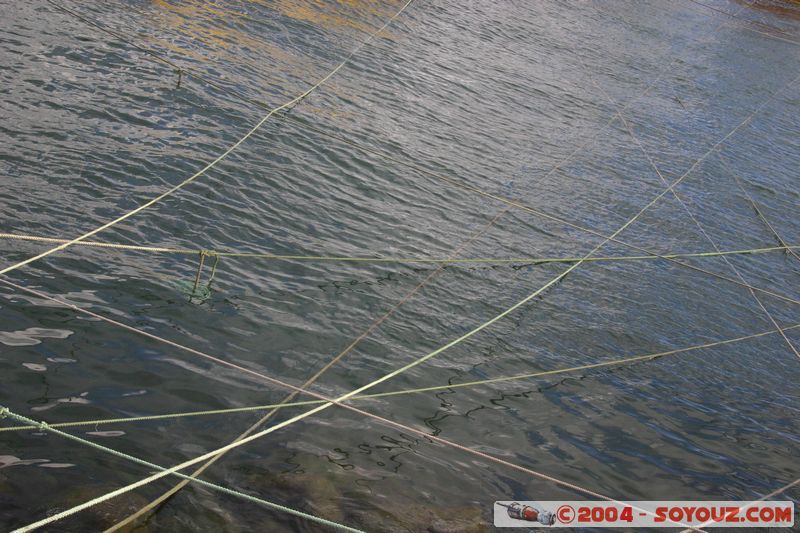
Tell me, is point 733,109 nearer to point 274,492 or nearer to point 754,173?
point 754,173

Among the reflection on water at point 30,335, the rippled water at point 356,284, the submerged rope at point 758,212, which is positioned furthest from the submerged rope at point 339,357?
the submerged rope at point 758,212

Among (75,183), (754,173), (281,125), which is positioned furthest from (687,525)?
(754,173)

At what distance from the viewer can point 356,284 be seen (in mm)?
8508

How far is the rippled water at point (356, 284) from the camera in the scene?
597cm

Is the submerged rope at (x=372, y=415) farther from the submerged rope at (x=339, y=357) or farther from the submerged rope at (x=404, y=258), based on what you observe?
the submerged rope at (x=404, y=258)

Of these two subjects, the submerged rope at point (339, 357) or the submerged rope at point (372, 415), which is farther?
the submerged rope at point (339, 357)

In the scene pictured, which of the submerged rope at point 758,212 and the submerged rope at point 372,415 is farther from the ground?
the submerged rope at point 758,212

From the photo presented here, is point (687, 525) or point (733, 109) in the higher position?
point (733, 109)

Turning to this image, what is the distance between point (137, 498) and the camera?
5.25 m

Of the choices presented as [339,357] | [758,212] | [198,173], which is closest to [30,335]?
[339,357]

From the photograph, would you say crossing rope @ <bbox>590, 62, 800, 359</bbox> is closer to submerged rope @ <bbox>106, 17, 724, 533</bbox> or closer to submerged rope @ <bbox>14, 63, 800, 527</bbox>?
submerged rope @ <bbox>14, 63, 800, 527</bbox>

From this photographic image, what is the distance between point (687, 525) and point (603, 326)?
2.99m

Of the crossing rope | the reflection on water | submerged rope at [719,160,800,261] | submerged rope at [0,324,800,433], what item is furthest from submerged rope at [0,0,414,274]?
submerged rope at [719,160,800,261]

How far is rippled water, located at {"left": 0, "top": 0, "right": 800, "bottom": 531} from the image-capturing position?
597cm
